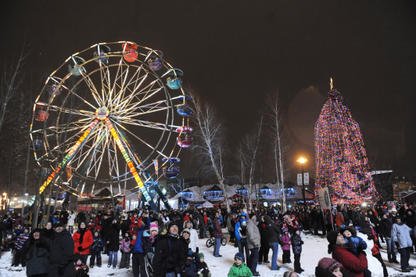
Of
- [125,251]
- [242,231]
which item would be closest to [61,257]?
[125,251]

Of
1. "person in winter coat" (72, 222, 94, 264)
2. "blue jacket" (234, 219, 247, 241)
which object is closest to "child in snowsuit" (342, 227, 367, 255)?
"blue jacket" (234, 219, 247, 241)

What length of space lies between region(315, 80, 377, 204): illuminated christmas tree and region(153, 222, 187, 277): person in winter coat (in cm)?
3106

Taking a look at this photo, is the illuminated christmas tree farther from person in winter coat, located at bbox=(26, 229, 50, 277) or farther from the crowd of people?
person in winter coat, located at bbox=(26, 229, 50, 277)

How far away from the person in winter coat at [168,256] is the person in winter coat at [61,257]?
2.62 m

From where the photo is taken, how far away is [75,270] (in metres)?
8.41

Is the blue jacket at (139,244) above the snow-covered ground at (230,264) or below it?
above

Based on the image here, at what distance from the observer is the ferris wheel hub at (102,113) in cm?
2456

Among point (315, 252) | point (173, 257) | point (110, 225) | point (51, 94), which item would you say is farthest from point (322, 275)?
point (51, 94)

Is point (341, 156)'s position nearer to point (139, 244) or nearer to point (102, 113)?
point (102, 113)

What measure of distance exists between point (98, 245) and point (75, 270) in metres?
5.42

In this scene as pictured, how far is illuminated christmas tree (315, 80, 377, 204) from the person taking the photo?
3484 cm

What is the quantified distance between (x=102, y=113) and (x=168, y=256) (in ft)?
64.2

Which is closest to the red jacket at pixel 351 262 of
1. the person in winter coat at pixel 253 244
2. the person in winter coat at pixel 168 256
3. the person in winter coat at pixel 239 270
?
the person in winter coat at pixel 239 270

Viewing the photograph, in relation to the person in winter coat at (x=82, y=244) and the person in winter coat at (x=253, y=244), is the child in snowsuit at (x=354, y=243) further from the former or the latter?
the person in winter coat at (x=82, y=244)
